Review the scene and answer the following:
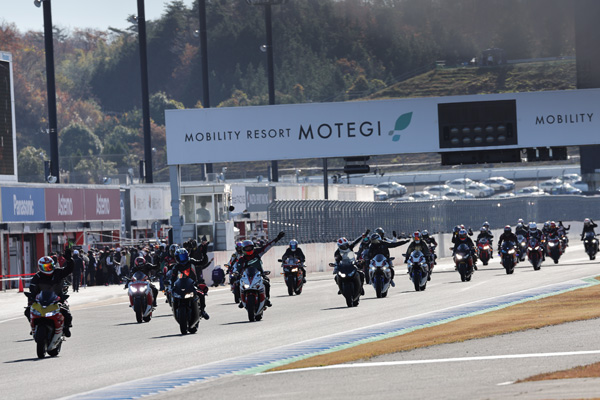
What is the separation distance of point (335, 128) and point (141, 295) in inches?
786

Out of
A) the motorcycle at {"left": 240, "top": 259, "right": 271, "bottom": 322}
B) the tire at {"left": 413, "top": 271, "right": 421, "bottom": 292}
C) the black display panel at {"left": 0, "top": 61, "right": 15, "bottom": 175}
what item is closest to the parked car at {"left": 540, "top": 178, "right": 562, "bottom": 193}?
the black display panel at {"left": 0, "top": 61, "right": 15, "bottom": 175}

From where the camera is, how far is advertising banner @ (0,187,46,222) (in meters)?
42.2

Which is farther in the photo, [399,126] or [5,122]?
[5,122]

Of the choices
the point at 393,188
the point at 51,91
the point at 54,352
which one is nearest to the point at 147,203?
the point at 51,91

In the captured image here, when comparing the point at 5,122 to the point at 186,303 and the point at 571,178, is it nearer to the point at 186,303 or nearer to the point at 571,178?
the point at 186,303

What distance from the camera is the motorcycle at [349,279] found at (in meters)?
25.7

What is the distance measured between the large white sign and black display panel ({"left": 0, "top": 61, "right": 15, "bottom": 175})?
6056mm

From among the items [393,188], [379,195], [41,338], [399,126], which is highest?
[399,126]

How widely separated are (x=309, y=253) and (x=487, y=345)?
3451 cm

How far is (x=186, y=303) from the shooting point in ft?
67.5

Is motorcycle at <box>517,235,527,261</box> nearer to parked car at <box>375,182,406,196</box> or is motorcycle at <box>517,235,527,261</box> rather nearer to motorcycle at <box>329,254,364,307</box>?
motorcycle at <box>329,254,364,307</box>

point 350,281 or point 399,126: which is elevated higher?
point 399,126

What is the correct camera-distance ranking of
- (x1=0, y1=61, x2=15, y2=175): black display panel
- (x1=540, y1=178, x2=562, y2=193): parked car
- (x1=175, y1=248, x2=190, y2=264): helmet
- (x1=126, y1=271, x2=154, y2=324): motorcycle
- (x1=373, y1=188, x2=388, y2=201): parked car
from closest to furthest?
1. (x1=175, y1=248, x2=190, y2=264): helmet
2. (x1=126, y1=271, x2=154, y2=324): motorcycle
3. (x1=0, y1=61, x2=15, y2=175): black display panel
4. (x1=540, y1=178, x2=562, y2=193): parked car
5. (x1=373, y1=188, x2=388, y2=201): parked car

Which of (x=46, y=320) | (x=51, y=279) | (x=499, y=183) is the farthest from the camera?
(x=499, y=183)
